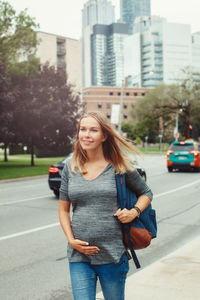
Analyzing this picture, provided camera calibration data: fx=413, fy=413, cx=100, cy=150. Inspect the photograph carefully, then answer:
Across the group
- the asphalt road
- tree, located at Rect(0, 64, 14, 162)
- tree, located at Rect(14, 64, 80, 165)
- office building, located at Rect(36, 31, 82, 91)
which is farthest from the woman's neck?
office building, located at Rect(36, 31, 82, 91)

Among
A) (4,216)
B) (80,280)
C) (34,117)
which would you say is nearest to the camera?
(80,280)

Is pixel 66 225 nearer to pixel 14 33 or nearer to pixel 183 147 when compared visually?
pixel 183 147

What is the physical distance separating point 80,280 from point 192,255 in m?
3.44

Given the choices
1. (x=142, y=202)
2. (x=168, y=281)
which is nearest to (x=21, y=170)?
(x=168, y=281)

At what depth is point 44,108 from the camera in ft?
96.8

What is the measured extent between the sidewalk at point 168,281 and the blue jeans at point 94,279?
155cm

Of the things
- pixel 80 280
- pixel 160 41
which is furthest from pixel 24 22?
pixel 160 41

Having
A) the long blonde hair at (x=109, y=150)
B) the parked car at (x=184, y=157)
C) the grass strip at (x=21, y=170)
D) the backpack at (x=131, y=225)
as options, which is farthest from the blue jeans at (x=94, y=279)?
the parked car at (x=184, y=157)

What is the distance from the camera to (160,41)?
198 metres

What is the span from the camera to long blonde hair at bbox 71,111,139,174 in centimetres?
280

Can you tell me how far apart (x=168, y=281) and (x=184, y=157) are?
61.1 feet

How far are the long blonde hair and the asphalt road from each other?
1.05 m

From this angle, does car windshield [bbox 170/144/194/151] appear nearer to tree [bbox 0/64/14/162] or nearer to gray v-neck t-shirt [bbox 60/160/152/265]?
tree [bbox 0/64/14/162]

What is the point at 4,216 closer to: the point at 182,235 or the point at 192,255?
the point at 182,235
